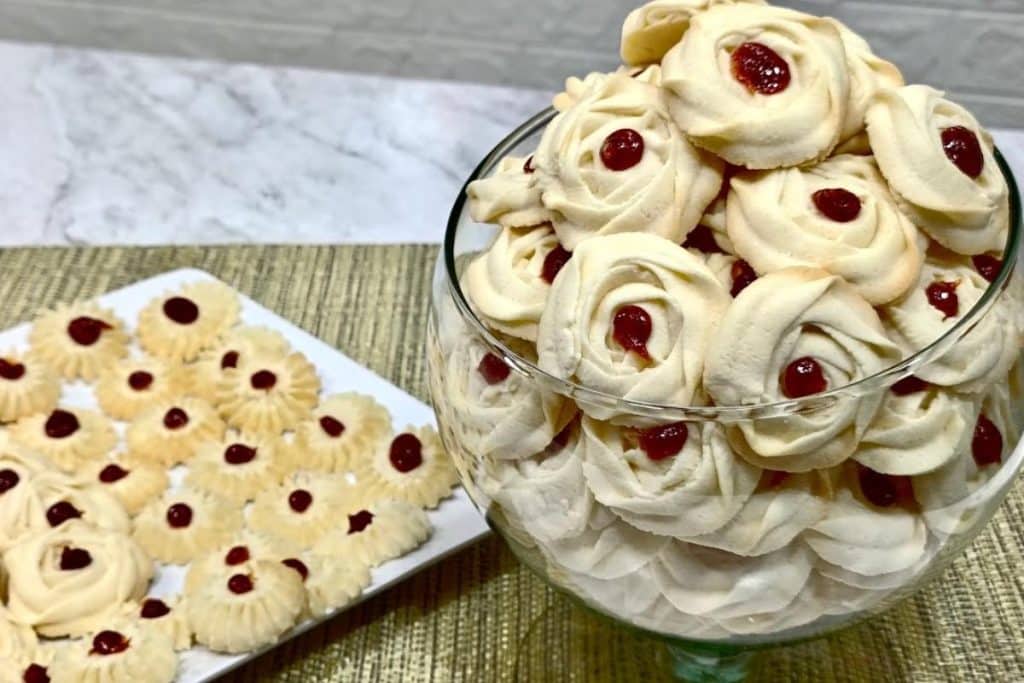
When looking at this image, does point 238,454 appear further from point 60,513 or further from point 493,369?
point 493,369

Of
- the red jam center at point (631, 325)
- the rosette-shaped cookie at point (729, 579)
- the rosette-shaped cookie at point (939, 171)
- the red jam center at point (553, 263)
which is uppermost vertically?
the rosette-shaped cookie at point (939, 171)

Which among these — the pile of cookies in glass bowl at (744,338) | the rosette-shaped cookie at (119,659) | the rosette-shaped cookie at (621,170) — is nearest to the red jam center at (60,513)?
the rosette-shaped cookie at (119,659)

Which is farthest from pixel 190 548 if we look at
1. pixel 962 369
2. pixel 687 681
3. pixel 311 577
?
pixel 962 369

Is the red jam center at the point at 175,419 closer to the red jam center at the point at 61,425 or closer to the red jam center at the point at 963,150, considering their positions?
the red jam center at the point at 61,425

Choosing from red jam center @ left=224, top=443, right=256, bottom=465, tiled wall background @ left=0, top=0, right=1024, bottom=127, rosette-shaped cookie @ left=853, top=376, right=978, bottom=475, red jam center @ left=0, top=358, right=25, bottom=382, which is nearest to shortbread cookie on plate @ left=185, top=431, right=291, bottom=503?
red jam center @ left=224, top=443, right=256, bottom=465

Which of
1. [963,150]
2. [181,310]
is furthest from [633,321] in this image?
[181,310]

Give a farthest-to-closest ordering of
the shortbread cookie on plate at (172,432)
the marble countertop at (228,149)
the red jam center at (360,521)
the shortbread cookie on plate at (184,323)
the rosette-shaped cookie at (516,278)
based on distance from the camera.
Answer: the marble countertop at (228,149) < the shortbread cookie on plate at (184,323) < the shortbread cookie on plate at (172,432) < the red jam center at (360,521) < the rosette-shaped cookie at (516,278)
